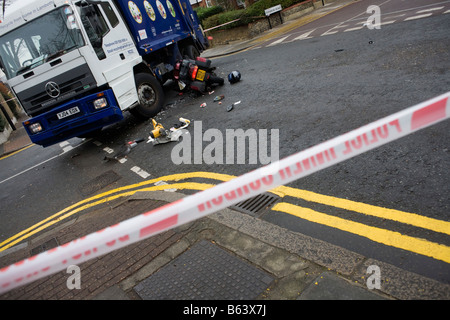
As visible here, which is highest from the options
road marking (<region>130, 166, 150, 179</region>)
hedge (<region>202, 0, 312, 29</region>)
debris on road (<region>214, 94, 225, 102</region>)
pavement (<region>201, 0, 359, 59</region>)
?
hedge (<region>202, 0, 312, 29</region>)

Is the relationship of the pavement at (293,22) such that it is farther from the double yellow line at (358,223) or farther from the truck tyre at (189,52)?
the double yellow line at (358,223)

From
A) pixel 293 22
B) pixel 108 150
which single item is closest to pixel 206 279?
pixel 108 150

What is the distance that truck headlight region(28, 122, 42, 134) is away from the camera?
6871 mm

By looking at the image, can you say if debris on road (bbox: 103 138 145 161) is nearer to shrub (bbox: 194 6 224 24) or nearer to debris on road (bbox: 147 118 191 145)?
debris on road (bbox: 147 118 191 145)

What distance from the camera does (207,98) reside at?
8547 mm

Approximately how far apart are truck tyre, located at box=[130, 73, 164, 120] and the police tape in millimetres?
6429

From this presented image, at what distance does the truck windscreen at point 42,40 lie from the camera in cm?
650

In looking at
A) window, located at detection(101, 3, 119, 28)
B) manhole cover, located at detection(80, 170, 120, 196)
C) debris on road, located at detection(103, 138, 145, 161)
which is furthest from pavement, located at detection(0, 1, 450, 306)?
window, located at detection(101, 3, 119, 28)

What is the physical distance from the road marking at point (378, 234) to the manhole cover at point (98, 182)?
346cm

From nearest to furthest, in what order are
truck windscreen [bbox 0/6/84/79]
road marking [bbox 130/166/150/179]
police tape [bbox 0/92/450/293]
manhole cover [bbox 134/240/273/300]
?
police tape [bbox 0/92/450/293]
manhole cover [bbox 134/240/273/300]
road marking [bbox 130/166/150/179]
truck windscreen [bbox 0/6/84/79]

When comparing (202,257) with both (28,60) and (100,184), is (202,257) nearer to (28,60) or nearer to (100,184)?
(100,184)

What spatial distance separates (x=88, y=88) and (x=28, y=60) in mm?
1466

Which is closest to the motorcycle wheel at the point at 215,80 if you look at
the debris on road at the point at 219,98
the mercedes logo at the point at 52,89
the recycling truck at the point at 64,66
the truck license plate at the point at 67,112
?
the debris on road at the point at 219,98
